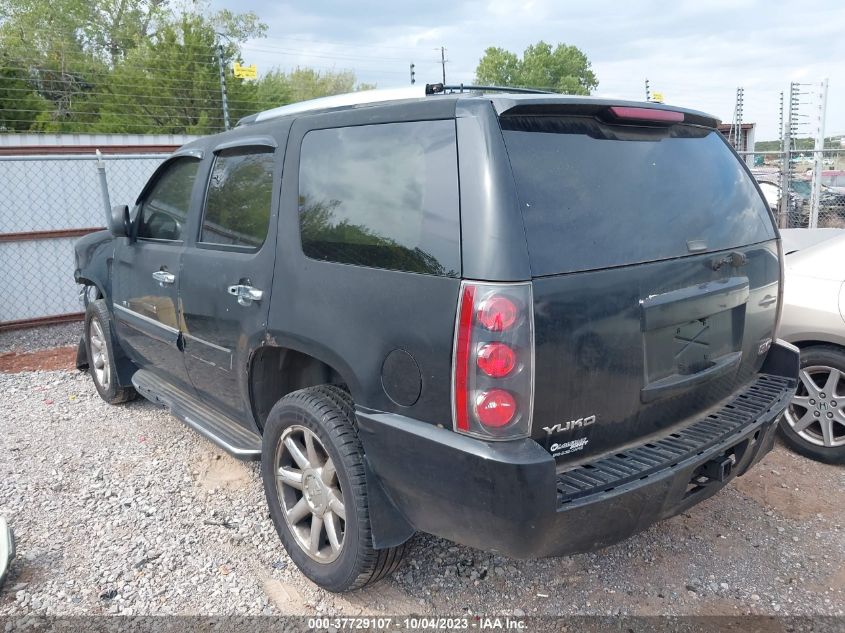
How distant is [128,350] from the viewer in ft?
15.4

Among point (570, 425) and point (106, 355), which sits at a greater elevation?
point (570, 425)

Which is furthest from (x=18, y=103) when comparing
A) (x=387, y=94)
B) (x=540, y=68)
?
(x=540, y=68)

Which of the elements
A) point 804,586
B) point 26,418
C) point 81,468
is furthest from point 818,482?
point 26,418

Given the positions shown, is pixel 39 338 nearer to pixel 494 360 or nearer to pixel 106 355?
pixel 106 355

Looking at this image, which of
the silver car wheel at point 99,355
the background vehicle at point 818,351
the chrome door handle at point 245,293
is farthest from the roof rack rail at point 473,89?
the silver car wheel at point 99,355

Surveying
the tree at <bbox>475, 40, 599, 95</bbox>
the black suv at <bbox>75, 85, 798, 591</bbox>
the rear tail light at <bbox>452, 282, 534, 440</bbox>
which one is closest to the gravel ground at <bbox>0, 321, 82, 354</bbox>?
the black suv at <bbox>75, 85, 798, 591</bbox>

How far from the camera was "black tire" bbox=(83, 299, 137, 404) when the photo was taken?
489 cm

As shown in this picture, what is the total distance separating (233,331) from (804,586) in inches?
111

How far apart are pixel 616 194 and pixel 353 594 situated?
1.98m

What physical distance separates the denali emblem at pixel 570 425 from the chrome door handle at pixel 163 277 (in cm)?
242

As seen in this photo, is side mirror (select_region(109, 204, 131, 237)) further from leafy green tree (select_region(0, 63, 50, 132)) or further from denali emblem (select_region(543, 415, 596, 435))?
leafy green tree (select_region(0, 63, 50, 132))

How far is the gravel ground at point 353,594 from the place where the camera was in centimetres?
282

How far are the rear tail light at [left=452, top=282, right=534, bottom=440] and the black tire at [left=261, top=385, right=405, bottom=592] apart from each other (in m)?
0.62

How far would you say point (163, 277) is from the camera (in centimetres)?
381
